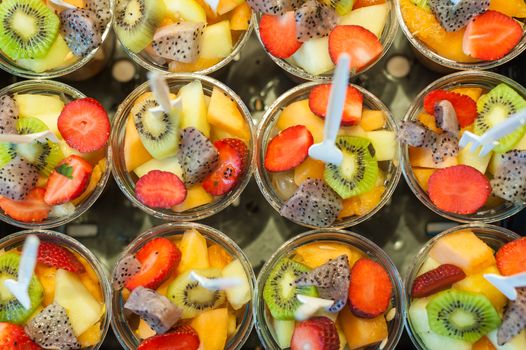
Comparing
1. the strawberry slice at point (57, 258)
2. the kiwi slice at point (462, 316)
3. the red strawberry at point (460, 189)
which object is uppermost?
the red strawberry at point (460, 189)

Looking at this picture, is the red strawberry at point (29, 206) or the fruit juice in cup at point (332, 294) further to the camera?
the red strawberry at point (29, 206)

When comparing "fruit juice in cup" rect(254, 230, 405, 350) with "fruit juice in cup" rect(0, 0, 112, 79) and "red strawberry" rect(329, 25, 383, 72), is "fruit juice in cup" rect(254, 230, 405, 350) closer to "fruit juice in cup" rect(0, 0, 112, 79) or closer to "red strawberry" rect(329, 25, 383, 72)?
"red strawberry" rect(329, 25, 383, 72)

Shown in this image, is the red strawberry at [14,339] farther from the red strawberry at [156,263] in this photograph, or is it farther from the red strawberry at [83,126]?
the red strawberry at [83,126]

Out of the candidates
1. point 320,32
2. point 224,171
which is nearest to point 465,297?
point 224,171

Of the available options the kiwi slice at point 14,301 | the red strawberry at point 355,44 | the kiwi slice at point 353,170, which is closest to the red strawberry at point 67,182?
the kiwi slice at point 14,301

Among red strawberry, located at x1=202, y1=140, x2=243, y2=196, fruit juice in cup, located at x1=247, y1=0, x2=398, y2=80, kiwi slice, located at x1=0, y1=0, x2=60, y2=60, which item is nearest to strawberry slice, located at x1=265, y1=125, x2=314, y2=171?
red strawberry, located at x1=202, y1=140, x2=243, y2=196

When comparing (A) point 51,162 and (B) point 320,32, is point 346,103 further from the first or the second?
(A) point 51,162

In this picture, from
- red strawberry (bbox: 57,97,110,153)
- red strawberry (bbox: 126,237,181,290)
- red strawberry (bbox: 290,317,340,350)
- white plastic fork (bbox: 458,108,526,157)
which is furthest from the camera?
red strawberry (bbox: 57,97,110,153)
